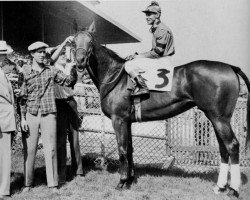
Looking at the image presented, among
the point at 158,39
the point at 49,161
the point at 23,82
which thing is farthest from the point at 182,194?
the point at 23,82

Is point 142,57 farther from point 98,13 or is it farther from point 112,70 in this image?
point 98,13

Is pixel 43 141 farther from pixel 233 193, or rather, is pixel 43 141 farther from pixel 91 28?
pixel 233 193

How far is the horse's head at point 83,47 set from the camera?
5000mm

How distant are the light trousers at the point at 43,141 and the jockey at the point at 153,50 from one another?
1.38 m

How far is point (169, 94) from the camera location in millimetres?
5129

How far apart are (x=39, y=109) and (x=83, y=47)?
115cm

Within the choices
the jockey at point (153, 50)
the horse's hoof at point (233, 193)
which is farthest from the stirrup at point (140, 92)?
the horse's hoof at point (233, 193)

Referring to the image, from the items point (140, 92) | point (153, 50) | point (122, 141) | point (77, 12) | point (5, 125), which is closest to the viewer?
point (5, 125)

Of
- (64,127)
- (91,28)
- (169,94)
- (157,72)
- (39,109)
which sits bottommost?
(64,127)

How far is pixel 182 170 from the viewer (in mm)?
6387

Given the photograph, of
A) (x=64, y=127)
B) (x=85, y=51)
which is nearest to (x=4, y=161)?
(x=64, y=127)

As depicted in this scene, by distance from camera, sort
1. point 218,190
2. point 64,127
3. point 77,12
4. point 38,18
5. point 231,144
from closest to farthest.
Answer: point 231,144 < point 218,190 < point 64,127 < point 77,12 < point 38,18

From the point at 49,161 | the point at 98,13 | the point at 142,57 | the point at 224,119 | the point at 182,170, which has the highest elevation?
the point at 98,13

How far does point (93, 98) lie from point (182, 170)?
2.54 m
